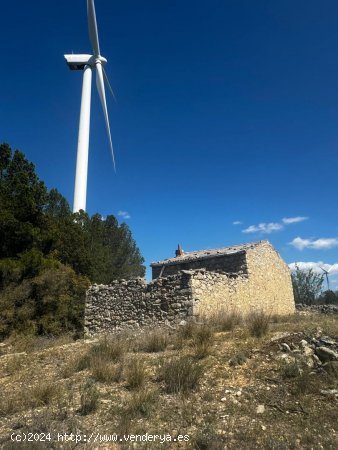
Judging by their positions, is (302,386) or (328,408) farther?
(302,386)

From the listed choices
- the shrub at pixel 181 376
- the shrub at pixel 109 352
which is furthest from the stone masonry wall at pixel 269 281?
the shrub at pixel 181 376

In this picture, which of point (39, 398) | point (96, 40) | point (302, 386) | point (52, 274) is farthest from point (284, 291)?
point (96, 40)

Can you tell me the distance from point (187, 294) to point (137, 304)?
2243 millimetres

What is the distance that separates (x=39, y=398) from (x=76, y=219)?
14.3 m

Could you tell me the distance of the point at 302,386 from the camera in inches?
239

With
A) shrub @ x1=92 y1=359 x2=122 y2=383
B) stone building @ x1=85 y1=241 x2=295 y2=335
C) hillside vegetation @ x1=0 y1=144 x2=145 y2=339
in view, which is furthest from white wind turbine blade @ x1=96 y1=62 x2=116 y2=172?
shrub @ x1=92 y1=359 x2=122 y2=383

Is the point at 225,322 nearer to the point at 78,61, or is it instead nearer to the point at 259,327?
the point at 259,327

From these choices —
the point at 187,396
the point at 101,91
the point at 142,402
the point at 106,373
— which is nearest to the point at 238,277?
the point at 106,373

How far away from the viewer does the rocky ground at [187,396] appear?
4.95m

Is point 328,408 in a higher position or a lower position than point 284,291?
lower

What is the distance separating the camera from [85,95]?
27969mm

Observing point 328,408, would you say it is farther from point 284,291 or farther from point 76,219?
point 284,291

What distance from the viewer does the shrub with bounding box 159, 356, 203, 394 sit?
6375 mm

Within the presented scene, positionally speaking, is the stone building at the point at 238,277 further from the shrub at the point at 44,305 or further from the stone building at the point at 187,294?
the shrub at the point at 44,305
